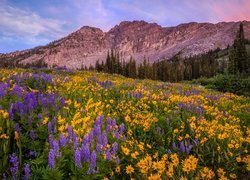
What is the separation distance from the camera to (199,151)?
5309 mm

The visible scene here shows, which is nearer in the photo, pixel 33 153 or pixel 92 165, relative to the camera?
pixel 92 165

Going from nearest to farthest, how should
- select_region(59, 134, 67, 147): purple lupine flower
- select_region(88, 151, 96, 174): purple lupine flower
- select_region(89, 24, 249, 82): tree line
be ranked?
select_region(88, 151, 96, 174): purple lupine flower < select_region(59, 134, 67, 147): purple lupine flower < select_region(89, 24, 249, 82): tree line

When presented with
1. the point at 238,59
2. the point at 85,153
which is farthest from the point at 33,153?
the point at 238,59

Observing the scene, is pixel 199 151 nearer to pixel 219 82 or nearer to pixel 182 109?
pixel 182 109

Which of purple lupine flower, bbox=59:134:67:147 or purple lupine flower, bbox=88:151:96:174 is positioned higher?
purple lupine flower, bbox=59:134:67:147

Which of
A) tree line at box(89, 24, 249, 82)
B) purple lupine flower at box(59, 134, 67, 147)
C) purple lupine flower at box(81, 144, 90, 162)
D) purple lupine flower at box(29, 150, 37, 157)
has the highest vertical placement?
tree line at box(89, 24, 249, 82)

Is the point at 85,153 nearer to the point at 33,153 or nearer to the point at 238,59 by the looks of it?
the point at 33,153

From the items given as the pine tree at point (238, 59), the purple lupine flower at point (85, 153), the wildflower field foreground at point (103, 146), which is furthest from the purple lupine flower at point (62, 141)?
the pine tree at point (238, 59)

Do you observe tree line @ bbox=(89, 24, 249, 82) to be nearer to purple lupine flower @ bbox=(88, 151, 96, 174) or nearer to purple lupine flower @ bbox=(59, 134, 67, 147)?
purple lupine flower @ bbox=(59, 134, 67, 147)

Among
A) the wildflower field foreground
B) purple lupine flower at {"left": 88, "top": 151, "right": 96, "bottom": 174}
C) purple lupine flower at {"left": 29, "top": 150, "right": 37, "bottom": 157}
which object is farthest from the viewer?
purple lupine flower at {"left": 29, "top": 150, "right": 37, "bottom": 157}

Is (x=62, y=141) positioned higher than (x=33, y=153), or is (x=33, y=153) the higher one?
(x=62, y=141)

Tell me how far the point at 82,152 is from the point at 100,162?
0.29 meters

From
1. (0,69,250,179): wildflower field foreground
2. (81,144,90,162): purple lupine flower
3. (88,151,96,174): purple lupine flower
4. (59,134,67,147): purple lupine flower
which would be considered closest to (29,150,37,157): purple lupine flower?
(0,69,250,179): wildflower field foreground

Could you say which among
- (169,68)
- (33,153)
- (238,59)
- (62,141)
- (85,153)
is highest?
(238,59)
